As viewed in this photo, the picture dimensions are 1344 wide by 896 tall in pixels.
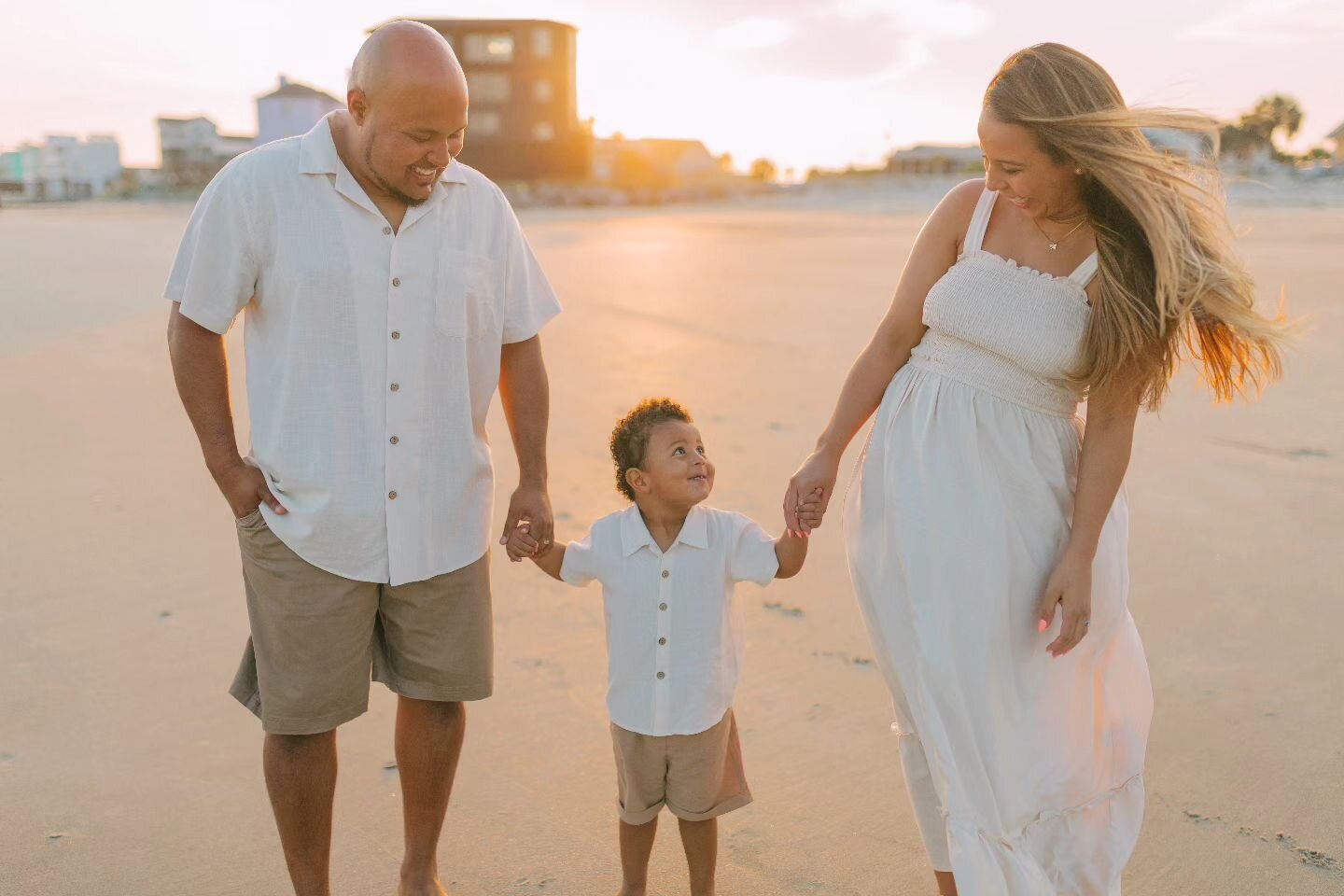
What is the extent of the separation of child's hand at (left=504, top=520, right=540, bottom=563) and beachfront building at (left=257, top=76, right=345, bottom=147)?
56901 millimetres

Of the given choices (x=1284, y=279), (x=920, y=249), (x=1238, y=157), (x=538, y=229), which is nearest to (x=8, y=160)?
(x=538, y=229)

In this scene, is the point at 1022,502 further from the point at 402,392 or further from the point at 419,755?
the point at 419,755

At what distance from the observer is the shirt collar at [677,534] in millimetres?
2523

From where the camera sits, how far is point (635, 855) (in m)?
2.63

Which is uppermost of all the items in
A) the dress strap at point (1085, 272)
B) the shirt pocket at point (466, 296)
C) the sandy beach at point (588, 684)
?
the dress strap at point (1085, 272)

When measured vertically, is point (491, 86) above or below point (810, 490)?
above

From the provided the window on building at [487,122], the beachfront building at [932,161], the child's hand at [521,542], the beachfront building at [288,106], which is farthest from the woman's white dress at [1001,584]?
the beachfront building at [288,106]

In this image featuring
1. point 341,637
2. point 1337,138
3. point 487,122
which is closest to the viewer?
point 341,637

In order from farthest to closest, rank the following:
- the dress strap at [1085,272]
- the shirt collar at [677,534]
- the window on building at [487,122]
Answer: the window on building at [487,122], the shirt collar at [677,534], the dress strap at [1085,272]

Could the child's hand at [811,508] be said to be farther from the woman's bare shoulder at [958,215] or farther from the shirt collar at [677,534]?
the woman's bare shoulder at [958,215]

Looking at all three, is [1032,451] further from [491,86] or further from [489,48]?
[489,48]

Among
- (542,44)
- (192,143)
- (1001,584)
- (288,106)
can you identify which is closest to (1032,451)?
(1001,584)

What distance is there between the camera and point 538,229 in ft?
88.5

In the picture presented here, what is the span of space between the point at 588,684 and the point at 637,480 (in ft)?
4.86
